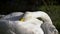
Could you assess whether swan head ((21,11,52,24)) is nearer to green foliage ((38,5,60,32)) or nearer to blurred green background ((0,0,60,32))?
green foliage ((38,5,60,32))

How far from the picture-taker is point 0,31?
1.26 metres

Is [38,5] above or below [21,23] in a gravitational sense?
below

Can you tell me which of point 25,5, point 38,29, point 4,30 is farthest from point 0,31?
point 25,5

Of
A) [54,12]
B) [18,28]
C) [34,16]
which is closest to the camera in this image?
[18,28]

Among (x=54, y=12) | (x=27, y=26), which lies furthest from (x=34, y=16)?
(x=54, y=12)

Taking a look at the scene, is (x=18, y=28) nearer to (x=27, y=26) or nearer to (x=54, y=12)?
(x=27, y=26)

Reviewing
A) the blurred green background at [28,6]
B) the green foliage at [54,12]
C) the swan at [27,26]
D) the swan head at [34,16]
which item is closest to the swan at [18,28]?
the swan at [27,26]

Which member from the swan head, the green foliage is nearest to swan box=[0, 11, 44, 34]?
the swan head

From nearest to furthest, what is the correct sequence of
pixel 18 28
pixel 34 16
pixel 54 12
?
pixel 18 28 < pixel 34 16 < pixel 54 12

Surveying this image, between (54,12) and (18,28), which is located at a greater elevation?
(18,28)

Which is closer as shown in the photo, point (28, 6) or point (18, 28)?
point (18, 28)

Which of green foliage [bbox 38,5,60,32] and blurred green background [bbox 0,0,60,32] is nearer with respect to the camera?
green foliage [bbox 38,5,60,32]

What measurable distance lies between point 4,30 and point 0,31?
0.03 m

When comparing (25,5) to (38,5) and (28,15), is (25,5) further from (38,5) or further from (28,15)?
(28,15)
